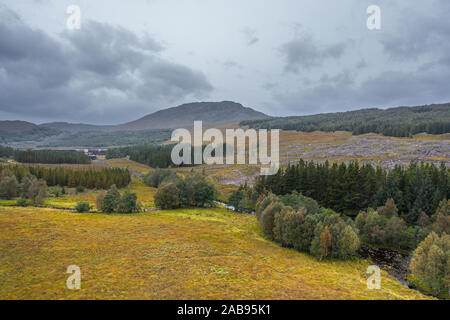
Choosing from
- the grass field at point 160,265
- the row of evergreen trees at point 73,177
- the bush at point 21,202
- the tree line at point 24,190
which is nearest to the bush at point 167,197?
the grass field at point 160,265

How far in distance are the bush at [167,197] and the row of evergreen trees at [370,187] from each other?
40.1 metres

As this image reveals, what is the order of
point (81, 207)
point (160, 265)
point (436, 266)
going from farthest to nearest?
point (81, 207) < point (160, 265) < point (436, 266)

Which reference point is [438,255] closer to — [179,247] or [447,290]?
[447,290]

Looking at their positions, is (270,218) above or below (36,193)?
below

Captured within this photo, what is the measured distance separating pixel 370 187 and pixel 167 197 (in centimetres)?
7003

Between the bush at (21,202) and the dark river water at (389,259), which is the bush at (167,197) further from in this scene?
the dark river water at (389,259)

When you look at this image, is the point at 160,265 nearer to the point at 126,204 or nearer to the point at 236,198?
the point at 126,204

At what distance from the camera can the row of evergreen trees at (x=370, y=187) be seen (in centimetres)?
6738

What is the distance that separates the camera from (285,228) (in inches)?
2185

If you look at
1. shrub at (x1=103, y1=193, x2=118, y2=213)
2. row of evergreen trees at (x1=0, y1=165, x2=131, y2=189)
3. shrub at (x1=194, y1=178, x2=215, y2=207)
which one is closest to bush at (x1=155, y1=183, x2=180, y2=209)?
shrub at (x1=194, y1=178, x2=215, y2=207)

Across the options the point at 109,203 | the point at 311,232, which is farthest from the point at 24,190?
the point at 311,232

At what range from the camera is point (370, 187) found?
78.9 metres

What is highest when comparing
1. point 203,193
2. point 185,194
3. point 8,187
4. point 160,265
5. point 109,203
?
point 8,187

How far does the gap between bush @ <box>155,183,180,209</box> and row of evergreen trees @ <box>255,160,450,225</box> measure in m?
40.1
